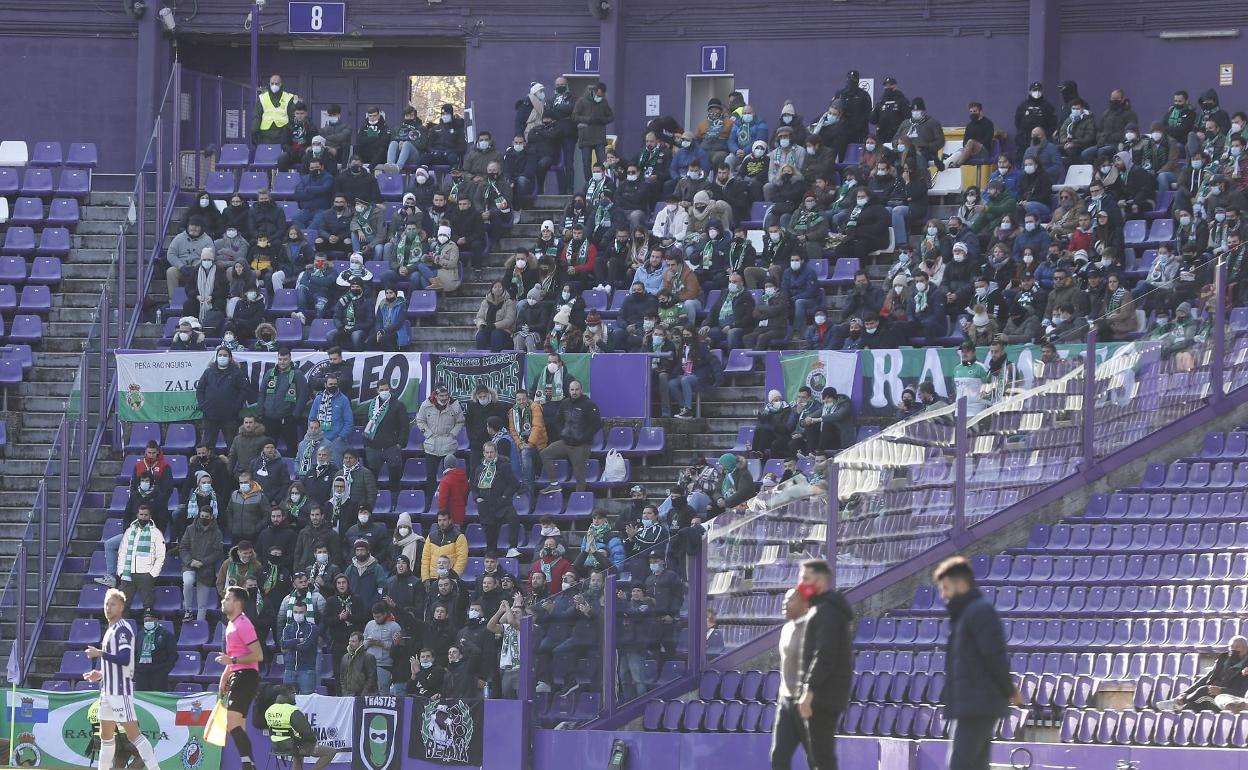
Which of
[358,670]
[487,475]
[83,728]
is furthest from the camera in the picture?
[487,475]

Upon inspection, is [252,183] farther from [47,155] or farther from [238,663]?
[238,663]

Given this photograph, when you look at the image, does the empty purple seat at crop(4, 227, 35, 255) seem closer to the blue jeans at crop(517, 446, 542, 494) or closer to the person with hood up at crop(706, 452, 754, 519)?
the blue jeans at crop(517, 446, 542, 494)

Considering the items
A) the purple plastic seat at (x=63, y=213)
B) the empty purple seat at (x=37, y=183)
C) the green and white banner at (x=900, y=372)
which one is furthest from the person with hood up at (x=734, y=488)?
the empty purple seat at (x=37, y=183)

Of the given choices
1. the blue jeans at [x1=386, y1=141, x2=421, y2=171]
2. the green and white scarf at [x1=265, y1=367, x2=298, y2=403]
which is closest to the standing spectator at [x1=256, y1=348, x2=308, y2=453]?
the green and white scarf at [x1=265, y1=367, x2=298, y2=403]

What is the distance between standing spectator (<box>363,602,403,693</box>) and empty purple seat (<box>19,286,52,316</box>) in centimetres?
909

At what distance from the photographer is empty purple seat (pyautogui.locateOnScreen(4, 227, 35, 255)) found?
30328 millimetres

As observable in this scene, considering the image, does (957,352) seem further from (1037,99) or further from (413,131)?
(413,131)

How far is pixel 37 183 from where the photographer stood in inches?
1235

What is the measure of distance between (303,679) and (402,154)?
34.1 feet

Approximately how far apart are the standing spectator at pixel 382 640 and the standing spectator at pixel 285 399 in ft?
13.9

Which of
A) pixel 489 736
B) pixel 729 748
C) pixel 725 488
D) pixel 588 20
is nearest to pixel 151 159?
pixel 588 20

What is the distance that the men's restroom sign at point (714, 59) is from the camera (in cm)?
3391

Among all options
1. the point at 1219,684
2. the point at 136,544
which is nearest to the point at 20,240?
the point at 136,544

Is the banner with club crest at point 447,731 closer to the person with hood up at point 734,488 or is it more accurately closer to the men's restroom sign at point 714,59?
the person with hood up at point 734,488
